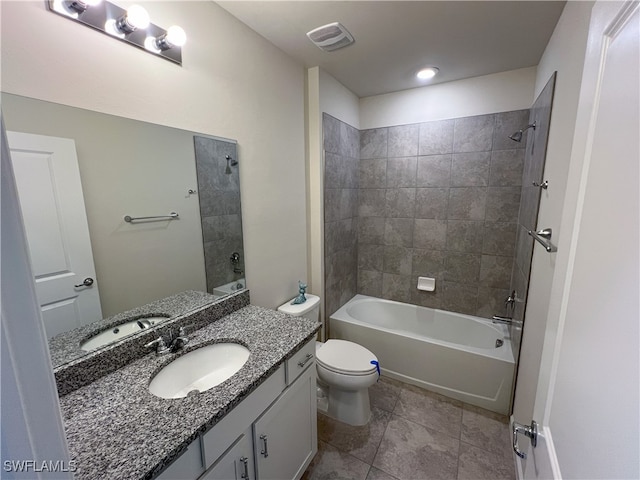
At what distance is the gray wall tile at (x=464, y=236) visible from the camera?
2.49 m

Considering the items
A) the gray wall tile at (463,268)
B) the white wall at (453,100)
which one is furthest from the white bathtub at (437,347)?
the white wall at (453,100)

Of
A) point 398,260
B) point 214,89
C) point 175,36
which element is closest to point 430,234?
point 398,260

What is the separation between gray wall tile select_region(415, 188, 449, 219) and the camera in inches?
102

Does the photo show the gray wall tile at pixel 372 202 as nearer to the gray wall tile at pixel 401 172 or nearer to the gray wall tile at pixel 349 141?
the gray wall tile at pixel 401 172

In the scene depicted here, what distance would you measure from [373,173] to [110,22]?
7.49 ft

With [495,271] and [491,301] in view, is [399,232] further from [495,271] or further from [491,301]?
[491,301]

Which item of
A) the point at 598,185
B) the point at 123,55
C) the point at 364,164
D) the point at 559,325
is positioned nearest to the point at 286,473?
the point at 559,325

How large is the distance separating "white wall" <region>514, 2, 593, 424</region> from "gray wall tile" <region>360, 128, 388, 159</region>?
1.30m

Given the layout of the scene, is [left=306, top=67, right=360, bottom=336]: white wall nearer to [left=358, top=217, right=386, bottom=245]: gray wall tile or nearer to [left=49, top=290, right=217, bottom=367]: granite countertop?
[left=358, top=217, right=386, bottom=245]: gray wall tile

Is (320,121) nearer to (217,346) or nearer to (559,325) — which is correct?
(217,346)

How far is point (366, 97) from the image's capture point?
2777mm

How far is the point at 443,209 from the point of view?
8.53 feet

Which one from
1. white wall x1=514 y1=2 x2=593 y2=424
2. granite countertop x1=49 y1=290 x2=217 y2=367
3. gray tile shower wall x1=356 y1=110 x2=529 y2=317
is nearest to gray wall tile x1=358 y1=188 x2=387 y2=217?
gray tile shower wall x1=356 y1=110 x2=529 y2=317

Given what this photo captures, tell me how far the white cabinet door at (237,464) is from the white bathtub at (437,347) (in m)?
1.53
